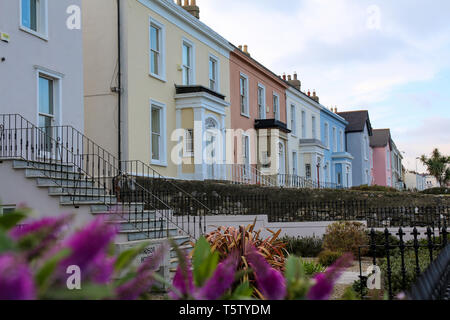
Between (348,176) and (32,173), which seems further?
(348,176)

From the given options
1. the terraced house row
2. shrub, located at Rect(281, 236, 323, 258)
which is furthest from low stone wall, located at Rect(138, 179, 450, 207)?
shrub, located at Rect(281, 236, 323, 258)

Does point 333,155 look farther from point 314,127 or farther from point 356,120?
point 356,120

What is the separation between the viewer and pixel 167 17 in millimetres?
20062

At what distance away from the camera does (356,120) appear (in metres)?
51.8

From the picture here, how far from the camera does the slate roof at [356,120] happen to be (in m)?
50.8

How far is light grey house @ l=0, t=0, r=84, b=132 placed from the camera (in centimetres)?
1284

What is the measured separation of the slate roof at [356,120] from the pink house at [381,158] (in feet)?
26.7

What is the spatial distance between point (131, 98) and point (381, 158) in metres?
48.6

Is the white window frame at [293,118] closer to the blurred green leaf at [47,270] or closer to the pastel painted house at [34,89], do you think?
the pastel painted house at [34,89]

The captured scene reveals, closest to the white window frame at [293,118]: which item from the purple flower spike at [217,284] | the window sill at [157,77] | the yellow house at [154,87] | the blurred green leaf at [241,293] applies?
the yellow house at [154,87]

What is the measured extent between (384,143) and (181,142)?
152 ft
